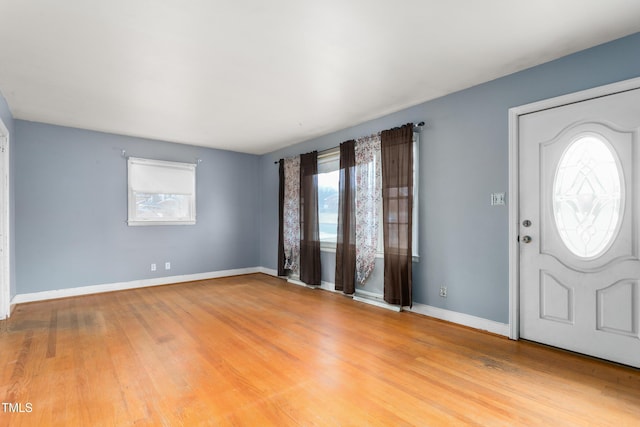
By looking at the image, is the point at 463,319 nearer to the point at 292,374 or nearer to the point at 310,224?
the point at 292,374

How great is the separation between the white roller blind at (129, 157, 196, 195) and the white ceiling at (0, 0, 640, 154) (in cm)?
131

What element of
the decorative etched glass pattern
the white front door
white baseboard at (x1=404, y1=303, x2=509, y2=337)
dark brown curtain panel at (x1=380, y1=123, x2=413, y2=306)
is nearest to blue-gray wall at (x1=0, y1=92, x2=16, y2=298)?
dark brown curtain panel at (x1=380, y1=123, x2=413, y2=306)

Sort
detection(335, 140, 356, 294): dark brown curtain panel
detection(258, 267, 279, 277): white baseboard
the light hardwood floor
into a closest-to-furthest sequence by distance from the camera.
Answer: the light hardwood floor → detection(335, 140, 356, 294): dark brown curtain panel → detection(258, 267, 279, 277): white baseboard

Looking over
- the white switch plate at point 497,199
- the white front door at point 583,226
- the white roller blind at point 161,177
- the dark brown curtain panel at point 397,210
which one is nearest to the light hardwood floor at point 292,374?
the white front door at point 583,226

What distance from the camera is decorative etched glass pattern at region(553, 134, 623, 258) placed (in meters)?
2.59

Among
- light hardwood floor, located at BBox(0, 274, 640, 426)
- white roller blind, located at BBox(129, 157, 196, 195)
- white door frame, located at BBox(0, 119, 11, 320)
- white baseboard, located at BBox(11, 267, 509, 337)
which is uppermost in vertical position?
white roller blind, located at BBox(129, 157, 196, 195)

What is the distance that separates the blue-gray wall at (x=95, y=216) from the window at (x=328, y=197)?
84.9 inches

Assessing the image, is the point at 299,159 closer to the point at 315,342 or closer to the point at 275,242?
the point at 275,242

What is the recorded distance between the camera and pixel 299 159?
575 cm

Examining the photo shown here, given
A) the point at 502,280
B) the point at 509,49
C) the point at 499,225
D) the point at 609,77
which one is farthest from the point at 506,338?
the point at 509,49

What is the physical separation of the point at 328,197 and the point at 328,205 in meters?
0.13

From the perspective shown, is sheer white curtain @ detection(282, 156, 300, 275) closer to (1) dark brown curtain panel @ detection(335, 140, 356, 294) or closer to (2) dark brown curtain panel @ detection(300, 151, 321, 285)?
(2) dark brown curtain panel @ detection(300, 151, 321, 285)

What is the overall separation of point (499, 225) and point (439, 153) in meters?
1.05

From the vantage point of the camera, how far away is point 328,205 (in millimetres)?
5414
